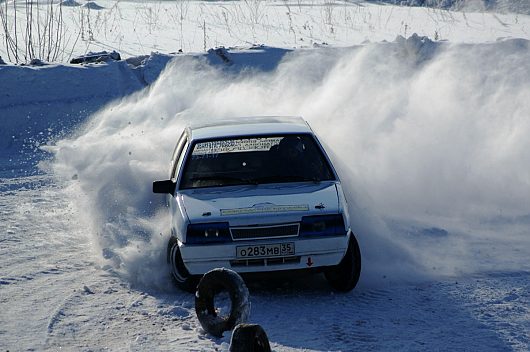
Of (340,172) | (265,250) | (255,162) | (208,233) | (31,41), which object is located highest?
(31,41)

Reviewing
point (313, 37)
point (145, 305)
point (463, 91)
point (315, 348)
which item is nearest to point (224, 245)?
point (145, 305)

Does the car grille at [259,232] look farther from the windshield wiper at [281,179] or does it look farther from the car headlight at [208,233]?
the windshield wiper at [281,179]

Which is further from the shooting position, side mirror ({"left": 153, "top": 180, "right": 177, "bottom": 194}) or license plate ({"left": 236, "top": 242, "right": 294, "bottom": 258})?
side mirror ({"left": 153, "top": 180, "right": 177, "bottom": 194})

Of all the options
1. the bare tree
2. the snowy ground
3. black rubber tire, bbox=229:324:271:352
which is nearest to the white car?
the snowy ground

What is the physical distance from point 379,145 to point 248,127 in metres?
4.20

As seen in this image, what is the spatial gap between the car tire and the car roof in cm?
139

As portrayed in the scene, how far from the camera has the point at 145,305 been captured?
7.63 metres

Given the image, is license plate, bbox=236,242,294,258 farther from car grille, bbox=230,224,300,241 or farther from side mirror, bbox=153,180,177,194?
side mirror, bbox=153,180,177,194

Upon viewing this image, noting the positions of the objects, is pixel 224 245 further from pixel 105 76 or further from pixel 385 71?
pixel 105 76

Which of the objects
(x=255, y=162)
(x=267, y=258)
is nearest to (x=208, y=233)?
(x=267, y=258)

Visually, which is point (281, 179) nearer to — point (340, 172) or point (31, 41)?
point (340, 172)

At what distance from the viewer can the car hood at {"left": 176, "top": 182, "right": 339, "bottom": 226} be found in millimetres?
7656

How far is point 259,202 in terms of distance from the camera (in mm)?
7898

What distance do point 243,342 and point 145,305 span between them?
2031mm
